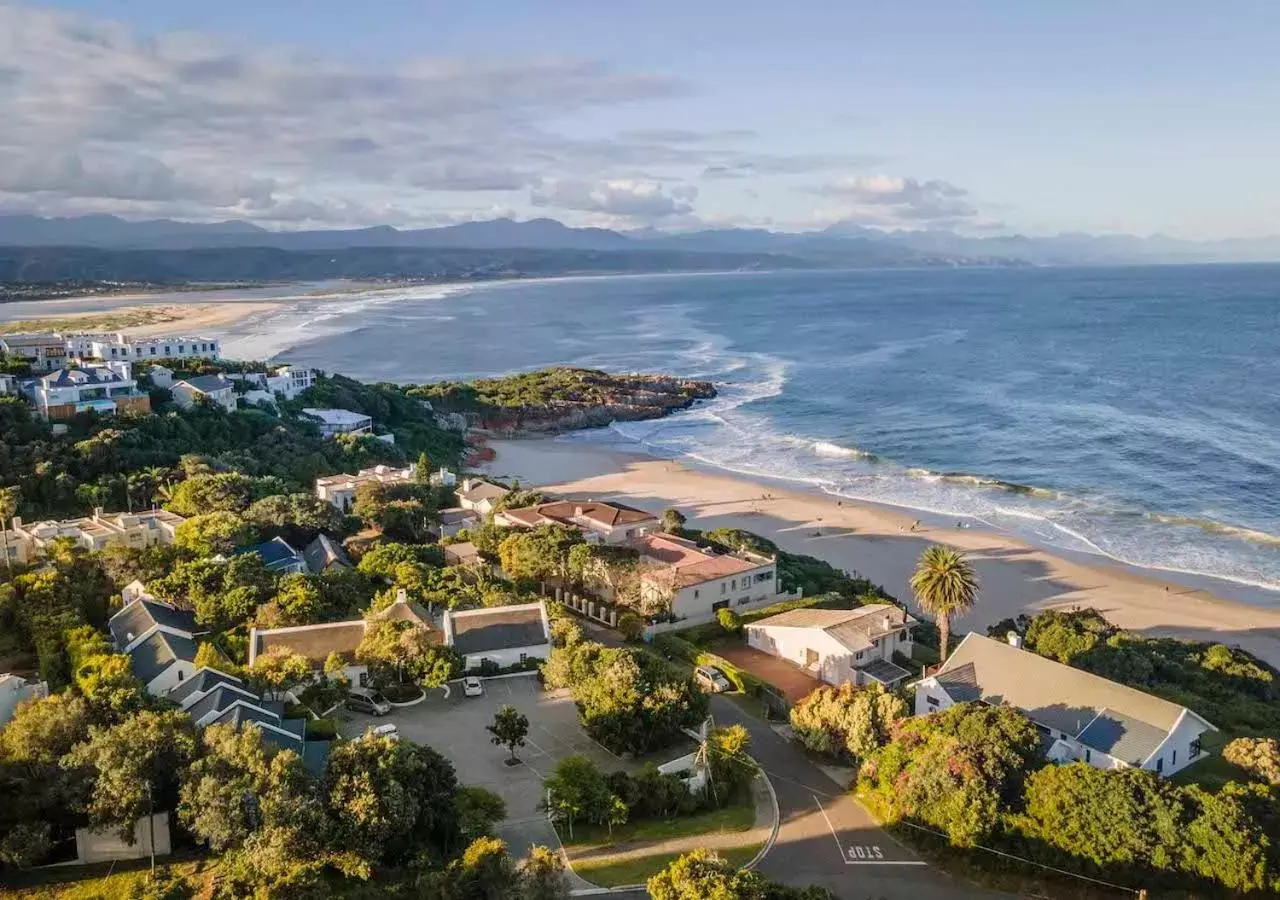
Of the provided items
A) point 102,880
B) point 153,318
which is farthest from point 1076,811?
point 153,318

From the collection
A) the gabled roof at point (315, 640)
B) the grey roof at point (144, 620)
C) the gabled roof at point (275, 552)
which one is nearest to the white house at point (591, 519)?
the gabled roof at point (275, 552)

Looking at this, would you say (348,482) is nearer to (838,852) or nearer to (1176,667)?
(838,852)

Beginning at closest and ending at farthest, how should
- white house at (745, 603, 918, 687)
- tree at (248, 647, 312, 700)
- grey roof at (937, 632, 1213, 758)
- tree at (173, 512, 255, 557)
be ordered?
grey roof at (937, 632, 1213, 758) → tree at (248, 647, 312, 700) → white house at (745, 603, 918, 687) → tree at (173, 512, 255, 557)

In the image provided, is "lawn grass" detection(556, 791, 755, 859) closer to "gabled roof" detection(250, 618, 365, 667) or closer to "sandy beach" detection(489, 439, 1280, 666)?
"gabled roof" detection(250, 618, 365, 667)

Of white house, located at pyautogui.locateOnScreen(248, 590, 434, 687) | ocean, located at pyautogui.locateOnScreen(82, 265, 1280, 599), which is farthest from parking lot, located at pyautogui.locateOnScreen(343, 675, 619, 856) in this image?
ocean, located at pyautogui.locateOnScreen(82, 265, 1280, 599)

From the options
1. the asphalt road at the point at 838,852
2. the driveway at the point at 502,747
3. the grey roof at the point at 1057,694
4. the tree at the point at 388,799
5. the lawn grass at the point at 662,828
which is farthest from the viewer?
the grey roof at the point at 1057,694

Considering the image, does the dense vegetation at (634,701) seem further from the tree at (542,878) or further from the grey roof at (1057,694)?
the grey roof at (1057,694)
